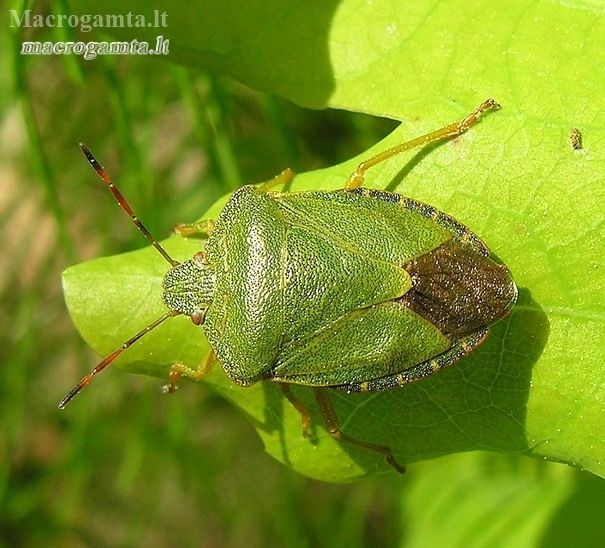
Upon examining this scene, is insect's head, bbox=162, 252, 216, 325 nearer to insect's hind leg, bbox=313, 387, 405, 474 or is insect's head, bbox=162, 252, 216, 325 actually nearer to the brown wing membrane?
insect's hind leg, bbox=313, 387, 405, 474

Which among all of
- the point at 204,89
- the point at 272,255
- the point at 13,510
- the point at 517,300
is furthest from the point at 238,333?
the point at 13,510

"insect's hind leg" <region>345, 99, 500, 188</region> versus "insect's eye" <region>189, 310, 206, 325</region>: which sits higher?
"insect's hind leg" <region>345, 99, 500, 188</region>

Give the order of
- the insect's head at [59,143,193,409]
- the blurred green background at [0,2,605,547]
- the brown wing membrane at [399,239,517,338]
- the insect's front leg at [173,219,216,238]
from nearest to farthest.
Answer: the brown wing membrane at [399,239,517,338] < the insect's head at [59,143,193,409] < the insect's front leg at [173,219,216,238] < the blurred green background at [0,2,605,547]

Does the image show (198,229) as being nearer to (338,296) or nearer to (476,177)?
(338,296)

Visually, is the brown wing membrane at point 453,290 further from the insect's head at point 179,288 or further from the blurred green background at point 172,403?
the blurred green background at point 172,403

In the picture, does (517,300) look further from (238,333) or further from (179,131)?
(179,131)

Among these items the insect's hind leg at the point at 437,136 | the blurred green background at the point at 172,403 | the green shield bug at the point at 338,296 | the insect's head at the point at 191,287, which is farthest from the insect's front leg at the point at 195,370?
the blurred green background at the point at 172,403

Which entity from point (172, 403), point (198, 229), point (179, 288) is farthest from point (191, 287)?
point (172, 403)

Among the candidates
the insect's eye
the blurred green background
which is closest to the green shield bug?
the insect's eye
